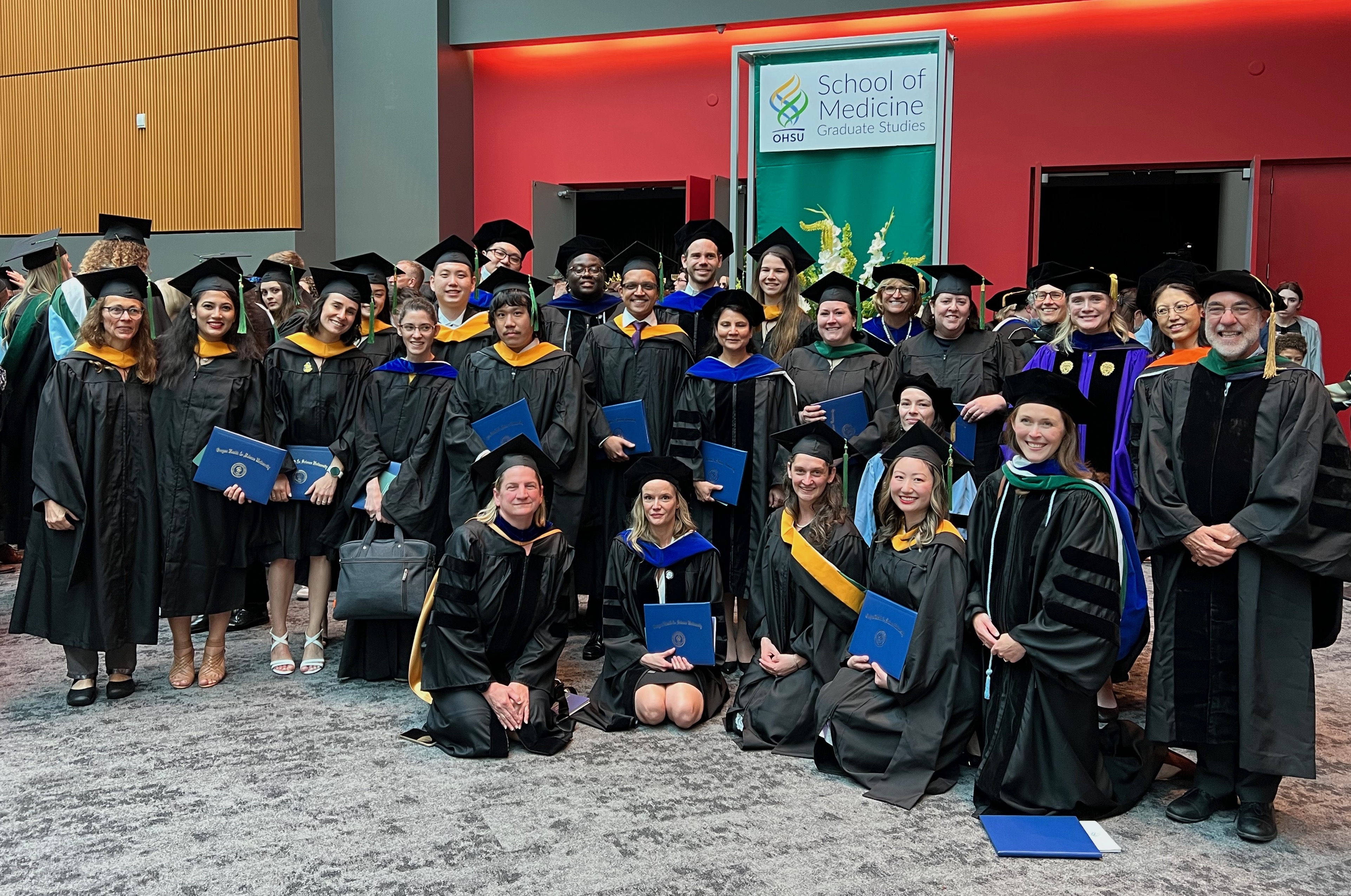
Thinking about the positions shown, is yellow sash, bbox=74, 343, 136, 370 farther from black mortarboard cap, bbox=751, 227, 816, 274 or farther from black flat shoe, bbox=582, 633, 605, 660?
black mortarboard cap, bbox=751, 227, 816, 274

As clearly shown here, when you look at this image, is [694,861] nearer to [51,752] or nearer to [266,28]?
[51,752]

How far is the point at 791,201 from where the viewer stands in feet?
24.0

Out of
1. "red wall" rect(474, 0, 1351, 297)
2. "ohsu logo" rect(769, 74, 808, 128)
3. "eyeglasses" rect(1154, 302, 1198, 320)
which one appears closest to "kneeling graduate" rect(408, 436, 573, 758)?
"eyeglasses" rect(1154, 302, 1198, 320)

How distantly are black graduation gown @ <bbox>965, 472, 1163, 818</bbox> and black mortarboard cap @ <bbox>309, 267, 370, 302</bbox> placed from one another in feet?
9.82

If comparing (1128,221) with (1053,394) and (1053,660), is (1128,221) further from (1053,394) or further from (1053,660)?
(1053,660)

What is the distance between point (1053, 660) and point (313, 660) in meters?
3.33

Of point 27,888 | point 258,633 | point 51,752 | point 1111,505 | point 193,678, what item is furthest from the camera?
point 258,633

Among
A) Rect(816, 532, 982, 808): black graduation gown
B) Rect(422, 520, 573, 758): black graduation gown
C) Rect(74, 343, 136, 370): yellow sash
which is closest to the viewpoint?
Rect(816, 532, 982, 808): black graduation gown

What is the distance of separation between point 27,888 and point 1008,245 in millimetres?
9083

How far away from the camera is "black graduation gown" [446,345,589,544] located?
5.00 metres

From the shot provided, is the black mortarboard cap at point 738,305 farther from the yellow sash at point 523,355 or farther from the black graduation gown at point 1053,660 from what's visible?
the black graduation gown at point 1053,660

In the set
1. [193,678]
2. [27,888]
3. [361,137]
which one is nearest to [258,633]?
[193,678]

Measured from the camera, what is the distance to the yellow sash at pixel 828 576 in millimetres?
4223

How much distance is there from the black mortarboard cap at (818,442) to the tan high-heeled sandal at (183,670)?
9.21 feet
